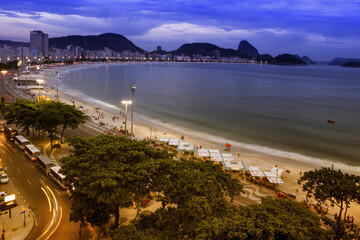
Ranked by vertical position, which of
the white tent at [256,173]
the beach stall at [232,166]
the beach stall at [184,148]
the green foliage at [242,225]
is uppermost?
the green foliage at [242,225]

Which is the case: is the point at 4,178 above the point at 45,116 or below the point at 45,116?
below

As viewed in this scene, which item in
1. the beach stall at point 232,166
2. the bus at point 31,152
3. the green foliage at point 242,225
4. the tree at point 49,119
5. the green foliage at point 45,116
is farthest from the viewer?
the green foliage at point 45,116

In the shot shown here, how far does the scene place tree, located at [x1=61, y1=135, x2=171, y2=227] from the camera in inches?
523

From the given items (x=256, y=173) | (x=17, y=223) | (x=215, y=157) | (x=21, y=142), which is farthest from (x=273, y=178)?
(x=21, y=142)

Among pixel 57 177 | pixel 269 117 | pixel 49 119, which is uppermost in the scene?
pixel 49 119

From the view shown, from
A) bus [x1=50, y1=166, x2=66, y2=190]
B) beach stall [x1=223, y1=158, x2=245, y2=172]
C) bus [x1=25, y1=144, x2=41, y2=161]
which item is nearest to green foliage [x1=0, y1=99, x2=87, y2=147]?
bus [x1=25, y1=144, x2=41, y2=161]

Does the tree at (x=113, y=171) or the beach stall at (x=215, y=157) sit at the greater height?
the tree at (x=113, y=171)

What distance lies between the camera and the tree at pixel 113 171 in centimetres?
1327

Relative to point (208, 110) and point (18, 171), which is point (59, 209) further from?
point (208, 110)

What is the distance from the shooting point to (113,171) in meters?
14.1

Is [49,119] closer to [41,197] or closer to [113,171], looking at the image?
[41,197]

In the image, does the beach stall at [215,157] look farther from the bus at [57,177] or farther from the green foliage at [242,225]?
the green foliage at [242,225]

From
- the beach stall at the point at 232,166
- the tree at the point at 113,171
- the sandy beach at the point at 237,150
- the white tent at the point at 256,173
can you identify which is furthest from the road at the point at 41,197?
the white tent at the point at 256,173

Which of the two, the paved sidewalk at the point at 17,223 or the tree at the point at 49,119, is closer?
the paved sidewalk at the point at 17,223
